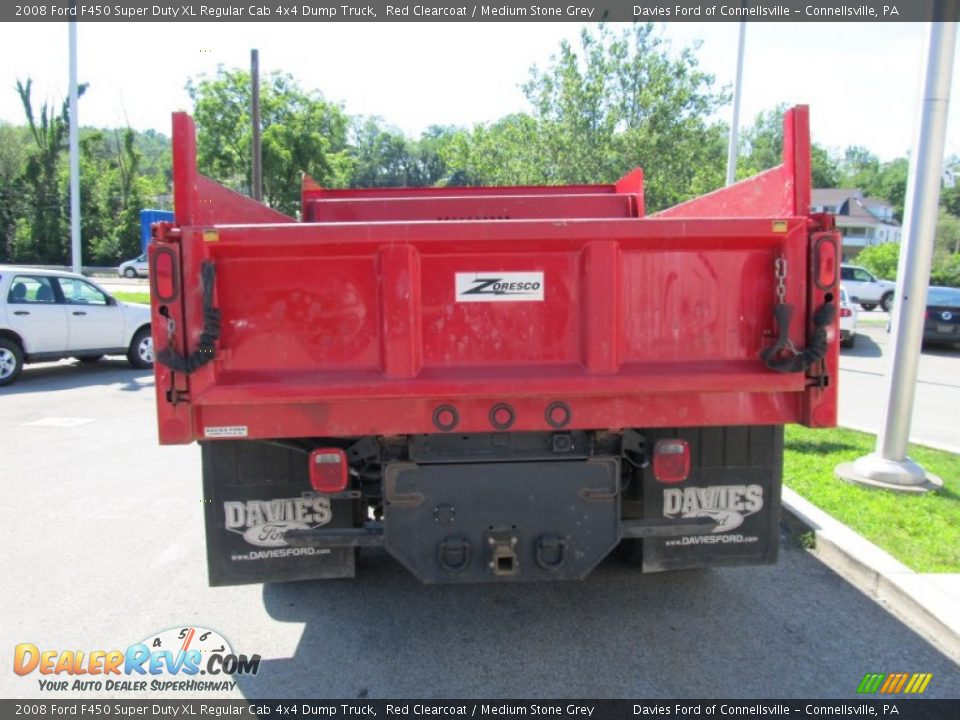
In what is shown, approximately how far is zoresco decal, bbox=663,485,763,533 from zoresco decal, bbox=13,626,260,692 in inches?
85.7

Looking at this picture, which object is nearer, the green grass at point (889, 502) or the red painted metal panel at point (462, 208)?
the green grass at point (889, 502)

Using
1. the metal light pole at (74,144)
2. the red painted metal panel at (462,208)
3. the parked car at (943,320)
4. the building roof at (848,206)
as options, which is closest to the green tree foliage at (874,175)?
the building roof at (848,206)

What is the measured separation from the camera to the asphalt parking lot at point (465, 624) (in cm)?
318

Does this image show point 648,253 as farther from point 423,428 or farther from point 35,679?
point 35,679

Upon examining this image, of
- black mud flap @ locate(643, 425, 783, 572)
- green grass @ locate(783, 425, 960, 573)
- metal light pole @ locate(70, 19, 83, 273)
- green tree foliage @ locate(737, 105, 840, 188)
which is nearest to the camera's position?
black mud flap @ locate(643, 425, 783, 572)

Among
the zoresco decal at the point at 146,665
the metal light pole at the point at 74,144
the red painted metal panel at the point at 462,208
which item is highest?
the metal light pole at the point at 74,144

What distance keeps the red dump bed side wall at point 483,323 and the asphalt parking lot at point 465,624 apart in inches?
47.4

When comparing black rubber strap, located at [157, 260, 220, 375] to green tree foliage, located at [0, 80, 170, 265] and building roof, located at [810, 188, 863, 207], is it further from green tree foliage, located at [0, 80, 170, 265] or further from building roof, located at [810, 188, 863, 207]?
building roof, located at [810, 188, 863, 207]

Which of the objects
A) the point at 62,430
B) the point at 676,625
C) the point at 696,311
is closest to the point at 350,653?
the point at 676,625

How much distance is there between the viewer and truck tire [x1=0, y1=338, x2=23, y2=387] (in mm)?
11242

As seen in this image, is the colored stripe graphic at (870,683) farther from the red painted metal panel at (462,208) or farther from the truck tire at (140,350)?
the truck tire at (140,350)

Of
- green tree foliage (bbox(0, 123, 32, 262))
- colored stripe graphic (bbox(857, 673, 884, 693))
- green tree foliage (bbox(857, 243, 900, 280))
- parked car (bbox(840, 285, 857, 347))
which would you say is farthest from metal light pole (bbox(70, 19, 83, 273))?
green tree foliage (bbox(0, 123, 32, 262))

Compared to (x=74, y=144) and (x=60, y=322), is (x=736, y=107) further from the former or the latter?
(x=74, y=144)

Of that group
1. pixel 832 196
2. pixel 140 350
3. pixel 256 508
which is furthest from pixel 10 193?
pixel 832 196
